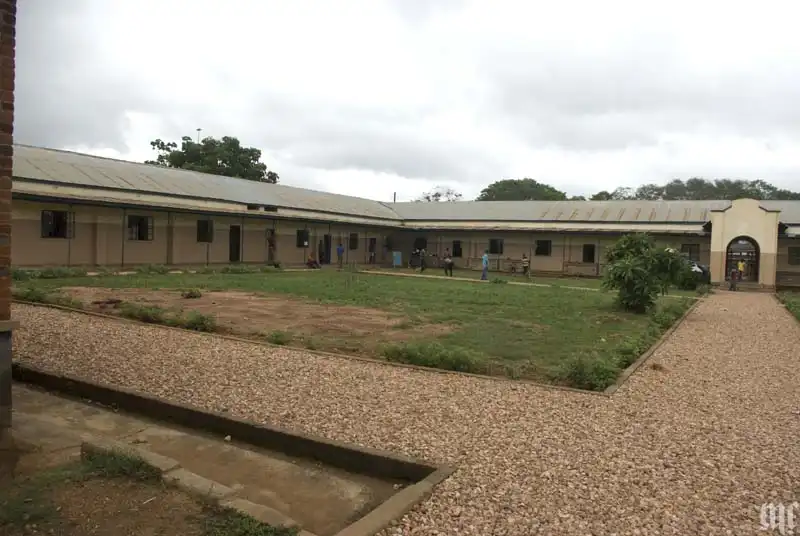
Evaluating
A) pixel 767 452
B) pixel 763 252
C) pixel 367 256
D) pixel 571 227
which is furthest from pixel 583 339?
pixel 367 256

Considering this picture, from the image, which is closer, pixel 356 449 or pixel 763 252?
pixel 356 449

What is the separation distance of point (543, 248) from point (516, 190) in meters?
37.1

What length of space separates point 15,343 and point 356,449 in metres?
6.43

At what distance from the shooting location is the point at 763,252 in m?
28.9

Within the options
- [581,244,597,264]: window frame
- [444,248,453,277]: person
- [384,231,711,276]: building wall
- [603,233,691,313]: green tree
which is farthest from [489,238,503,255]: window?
[603,233,691,313]: green tree

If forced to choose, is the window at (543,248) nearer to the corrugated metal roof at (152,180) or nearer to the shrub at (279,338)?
the corrugated metal roof at (152,180)

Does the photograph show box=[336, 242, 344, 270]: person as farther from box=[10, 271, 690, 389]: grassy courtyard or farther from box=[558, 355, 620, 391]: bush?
box=[558, 355, 620, 391]: bush

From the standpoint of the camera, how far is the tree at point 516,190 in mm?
71250

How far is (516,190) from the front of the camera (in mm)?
73000

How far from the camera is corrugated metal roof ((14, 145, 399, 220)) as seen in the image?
24.1 m

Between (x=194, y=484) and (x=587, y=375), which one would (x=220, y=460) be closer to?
(x=194, y=484)

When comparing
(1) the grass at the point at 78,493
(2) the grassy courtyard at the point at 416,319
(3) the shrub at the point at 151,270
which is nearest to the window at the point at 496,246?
(2) the grassy courtyard at the point at 416,319

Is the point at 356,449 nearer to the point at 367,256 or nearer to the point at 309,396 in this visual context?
the point at 309,396

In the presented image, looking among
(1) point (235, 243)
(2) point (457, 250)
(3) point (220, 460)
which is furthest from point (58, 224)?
(2) point (457, 250)
